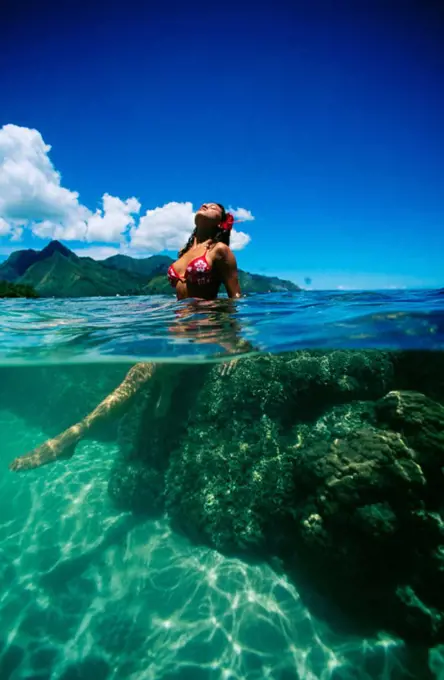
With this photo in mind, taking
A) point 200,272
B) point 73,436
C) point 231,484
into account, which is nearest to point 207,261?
point 200,272

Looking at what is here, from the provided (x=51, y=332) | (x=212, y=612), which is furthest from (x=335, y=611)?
(x=51, y=332)

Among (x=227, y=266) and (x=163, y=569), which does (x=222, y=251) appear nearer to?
(x=227, y=266)

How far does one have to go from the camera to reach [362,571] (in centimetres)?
466

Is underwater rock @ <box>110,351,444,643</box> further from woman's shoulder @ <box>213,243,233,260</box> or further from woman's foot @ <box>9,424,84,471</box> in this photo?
woman's shoulder @ <box>213,243,233,260</box>

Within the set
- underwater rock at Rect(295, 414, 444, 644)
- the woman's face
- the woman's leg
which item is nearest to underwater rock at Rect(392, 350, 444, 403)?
underwater rock at Rect(295, 414, 444, 644)

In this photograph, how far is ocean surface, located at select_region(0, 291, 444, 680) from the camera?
4258 mm

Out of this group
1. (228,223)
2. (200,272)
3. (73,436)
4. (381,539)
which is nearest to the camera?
(381,539)

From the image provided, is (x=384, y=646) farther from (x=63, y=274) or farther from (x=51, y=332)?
(x=63, y=274)

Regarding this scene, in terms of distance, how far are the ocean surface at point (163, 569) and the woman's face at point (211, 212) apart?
150 centimetres

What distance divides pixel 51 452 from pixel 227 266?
18.5 ft

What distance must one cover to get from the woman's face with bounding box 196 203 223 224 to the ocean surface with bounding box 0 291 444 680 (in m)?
1.50

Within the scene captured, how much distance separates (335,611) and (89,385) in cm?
1177

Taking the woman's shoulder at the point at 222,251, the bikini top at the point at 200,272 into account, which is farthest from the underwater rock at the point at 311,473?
the woman's shoulder at the point at 222,251

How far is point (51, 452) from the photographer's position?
6930 mm
